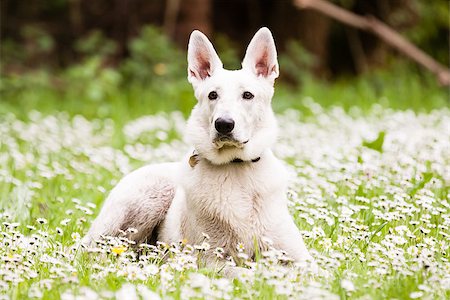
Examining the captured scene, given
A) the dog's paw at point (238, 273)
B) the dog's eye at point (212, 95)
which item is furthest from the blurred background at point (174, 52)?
the dog's paw at point (238, 273)

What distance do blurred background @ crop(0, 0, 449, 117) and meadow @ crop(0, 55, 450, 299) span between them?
0.20 ft

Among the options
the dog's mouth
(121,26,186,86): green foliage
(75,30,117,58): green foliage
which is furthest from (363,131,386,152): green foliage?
(75,30,117,58): green foliage

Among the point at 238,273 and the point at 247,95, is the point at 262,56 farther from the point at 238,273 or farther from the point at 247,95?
the point at 238,273

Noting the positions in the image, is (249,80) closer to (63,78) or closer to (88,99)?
(88,99)

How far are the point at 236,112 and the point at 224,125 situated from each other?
121mm

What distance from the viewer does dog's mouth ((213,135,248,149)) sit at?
427 cm

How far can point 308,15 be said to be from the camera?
13492mm

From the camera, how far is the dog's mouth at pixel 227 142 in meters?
4.27

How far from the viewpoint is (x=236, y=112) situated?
14.1 ft

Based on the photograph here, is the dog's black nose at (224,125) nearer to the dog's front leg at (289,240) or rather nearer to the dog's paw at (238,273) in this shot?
the dog's front leg at (289,240)

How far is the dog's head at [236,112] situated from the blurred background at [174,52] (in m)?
5.38

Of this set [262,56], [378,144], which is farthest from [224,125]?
[378,144]

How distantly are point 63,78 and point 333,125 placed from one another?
15.3ft

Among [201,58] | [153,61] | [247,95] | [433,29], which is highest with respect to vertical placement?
[433,29]
